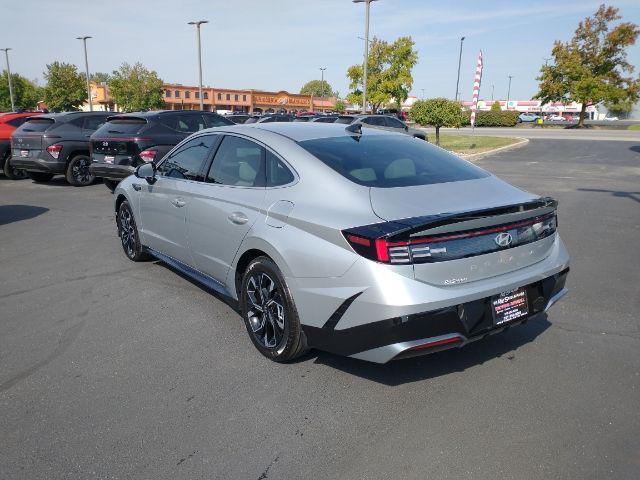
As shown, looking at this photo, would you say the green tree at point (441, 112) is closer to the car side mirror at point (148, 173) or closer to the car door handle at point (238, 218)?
the car side mirror at point (148, 173)

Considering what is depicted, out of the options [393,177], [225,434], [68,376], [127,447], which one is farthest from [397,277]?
[68,376]

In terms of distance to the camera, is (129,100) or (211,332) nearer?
(211,332)

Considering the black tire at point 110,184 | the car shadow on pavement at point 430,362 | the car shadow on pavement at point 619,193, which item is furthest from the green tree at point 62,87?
the car shadow on pavement at point 430,362

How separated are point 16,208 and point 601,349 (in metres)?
10.0

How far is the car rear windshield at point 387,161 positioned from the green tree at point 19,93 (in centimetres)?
6828

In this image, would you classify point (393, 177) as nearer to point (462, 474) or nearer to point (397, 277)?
point (397, 277)

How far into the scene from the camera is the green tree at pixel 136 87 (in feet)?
189

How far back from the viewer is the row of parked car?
1066cm

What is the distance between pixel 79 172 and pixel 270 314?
1108 centimetres

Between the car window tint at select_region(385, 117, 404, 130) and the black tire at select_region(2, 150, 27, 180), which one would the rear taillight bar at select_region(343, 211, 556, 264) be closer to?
the black tire at select_region(2, 150, 27, 180)

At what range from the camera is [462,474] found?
2.53 m

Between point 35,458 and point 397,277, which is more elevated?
point 397,277

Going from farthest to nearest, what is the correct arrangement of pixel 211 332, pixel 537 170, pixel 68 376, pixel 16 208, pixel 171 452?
pixel 537 170, pixel 16 208, pixel 211 332, pixel 68 376, pixel 171 452

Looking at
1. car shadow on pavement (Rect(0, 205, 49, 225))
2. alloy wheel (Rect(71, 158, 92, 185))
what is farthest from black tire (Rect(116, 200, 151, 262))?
alloy wheel (Rect(71, 158, 92, 185))
